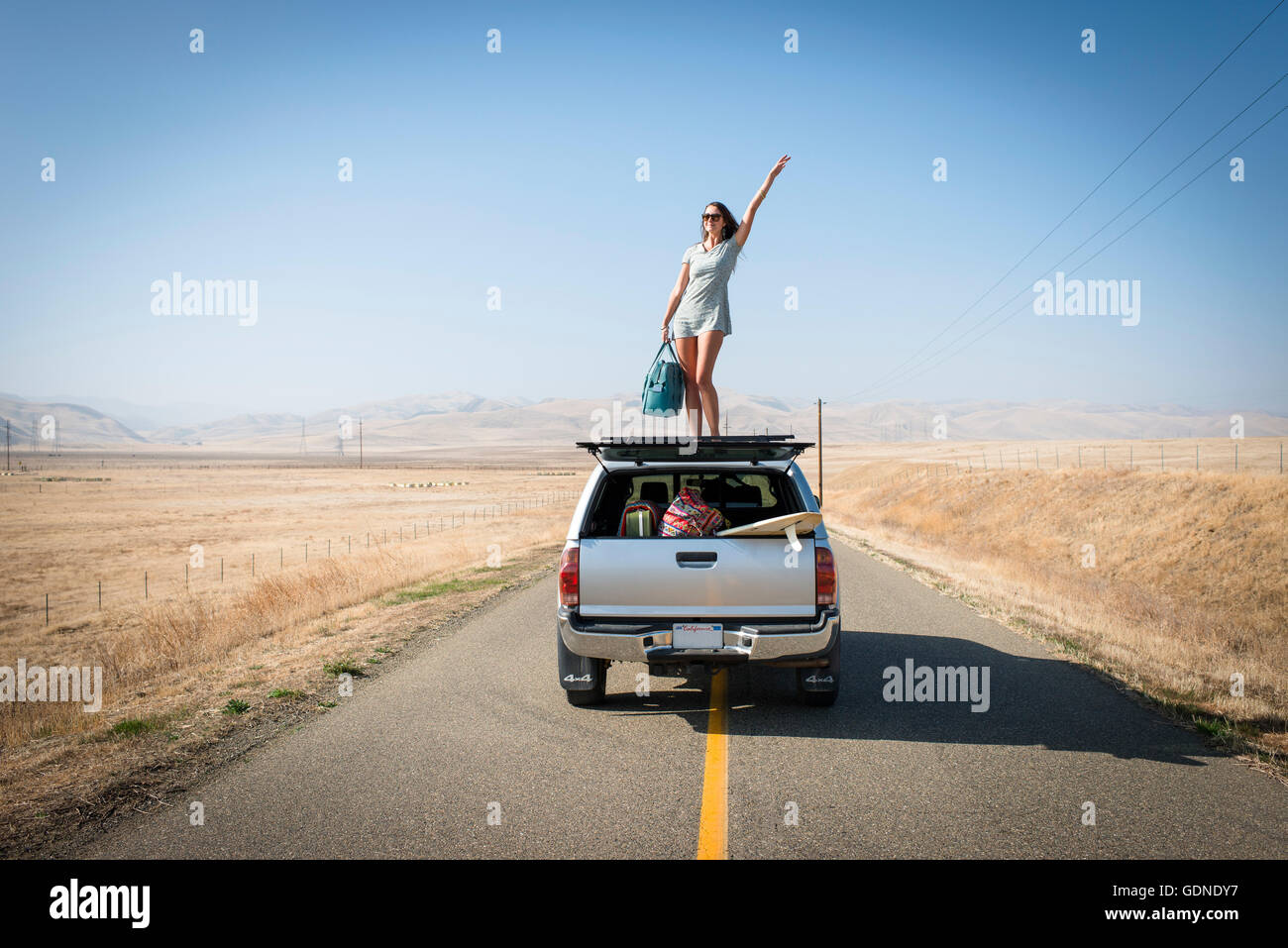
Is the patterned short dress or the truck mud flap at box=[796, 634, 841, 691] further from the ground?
the patterned short dress

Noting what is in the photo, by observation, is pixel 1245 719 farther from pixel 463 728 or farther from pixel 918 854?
pixel 463 728

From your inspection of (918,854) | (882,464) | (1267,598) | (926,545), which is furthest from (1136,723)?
(882,464)

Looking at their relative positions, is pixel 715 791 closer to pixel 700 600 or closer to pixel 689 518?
pixel 700 600

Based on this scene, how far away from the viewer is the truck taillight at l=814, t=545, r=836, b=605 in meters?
5.43

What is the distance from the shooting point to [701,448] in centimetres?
610

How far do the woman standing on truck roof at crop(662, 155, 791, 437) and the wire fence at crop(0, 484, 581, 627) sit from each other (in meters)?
17.3

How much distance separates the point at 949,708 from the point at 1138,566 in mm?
20874

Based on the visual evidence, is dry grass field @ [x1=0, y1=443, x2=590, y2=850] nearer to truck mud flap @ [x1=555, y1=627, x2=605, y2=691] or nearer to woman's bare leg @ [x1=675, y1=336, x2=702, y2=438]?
truck mud flap @ [x1=555, y1=627, x2=605, y2=691]

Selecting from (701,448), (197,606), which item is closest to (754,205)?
(701,448)

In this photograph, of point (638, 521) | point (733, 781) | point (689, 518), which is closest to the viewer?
point (733, 781)

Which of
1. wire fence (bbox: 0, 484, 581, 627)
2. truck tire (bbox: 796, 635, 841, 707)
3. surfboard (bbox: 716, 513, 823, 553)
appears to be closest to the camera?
surfboard (bbox: 716, 513, 823, 553)

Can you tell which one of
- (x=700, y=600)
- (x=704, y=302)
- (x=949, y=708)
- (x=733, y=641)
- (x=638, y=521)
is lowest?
(x=949, y=708)

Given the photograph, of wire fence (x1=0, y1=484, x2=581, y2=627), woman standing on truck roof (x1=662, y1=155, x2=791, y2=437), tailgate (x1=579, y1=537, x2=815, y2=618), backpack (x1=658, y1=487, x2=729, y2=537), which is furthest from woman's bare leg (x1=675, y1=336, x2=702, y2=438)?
wire fence (x1=0, y1=484, x2=581, y2=627)
